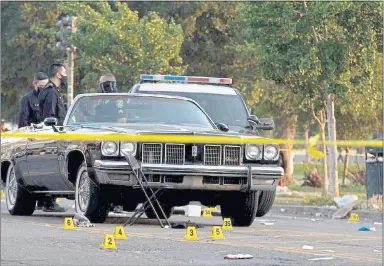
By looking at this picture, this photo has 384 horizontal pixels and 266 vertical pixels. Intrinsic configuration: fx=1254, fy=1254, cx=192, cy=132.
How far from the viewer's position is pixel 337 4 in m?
22.0

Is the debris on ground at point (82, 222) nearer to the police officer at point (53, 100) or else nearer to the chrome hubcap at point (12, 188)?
the chrome hubcap at point (12, 188)

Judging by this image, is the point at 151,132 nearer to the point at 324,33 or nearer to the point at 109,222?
the point at 109,222

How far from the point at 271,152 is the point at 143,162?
1430mm

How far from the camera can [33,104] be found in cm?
1711

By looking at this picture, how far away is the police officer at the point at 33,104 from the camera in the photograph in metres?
17.1

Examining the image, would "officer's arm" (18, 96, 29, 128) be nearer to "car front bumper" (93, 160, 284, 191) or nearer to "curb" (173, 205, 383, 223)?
"car front bumper" (93, 160, 284, 191)

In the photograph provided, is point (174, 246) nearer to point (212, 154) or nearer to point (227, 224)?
point (212, 154)

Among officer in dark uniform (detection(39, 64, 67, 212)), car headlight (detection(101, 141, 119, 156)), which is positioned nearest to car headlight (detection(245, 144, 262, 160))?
car headlight (detection(101, 141, 119, 156))

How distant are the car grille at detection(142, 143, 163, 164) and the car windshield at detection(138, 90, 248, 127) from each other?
4039 mm

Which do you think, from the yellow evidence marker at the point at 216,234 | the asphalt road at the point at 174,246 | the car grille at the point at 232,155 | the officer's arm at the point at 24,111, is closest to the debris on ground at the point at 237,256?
the asphalt road at the point at 174,246

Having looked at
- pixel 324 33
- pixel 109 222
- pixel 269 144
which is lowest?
pixel 109 222

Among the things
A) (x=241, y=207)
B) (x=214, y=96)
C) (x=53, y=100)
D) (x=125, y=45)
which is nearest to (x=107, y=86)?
(x=53, y=100)

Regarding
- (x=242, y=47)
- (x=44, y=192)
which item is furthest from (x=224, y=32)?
(x=44, y=192)

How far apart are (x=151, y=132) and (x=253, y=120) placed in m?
3.59
